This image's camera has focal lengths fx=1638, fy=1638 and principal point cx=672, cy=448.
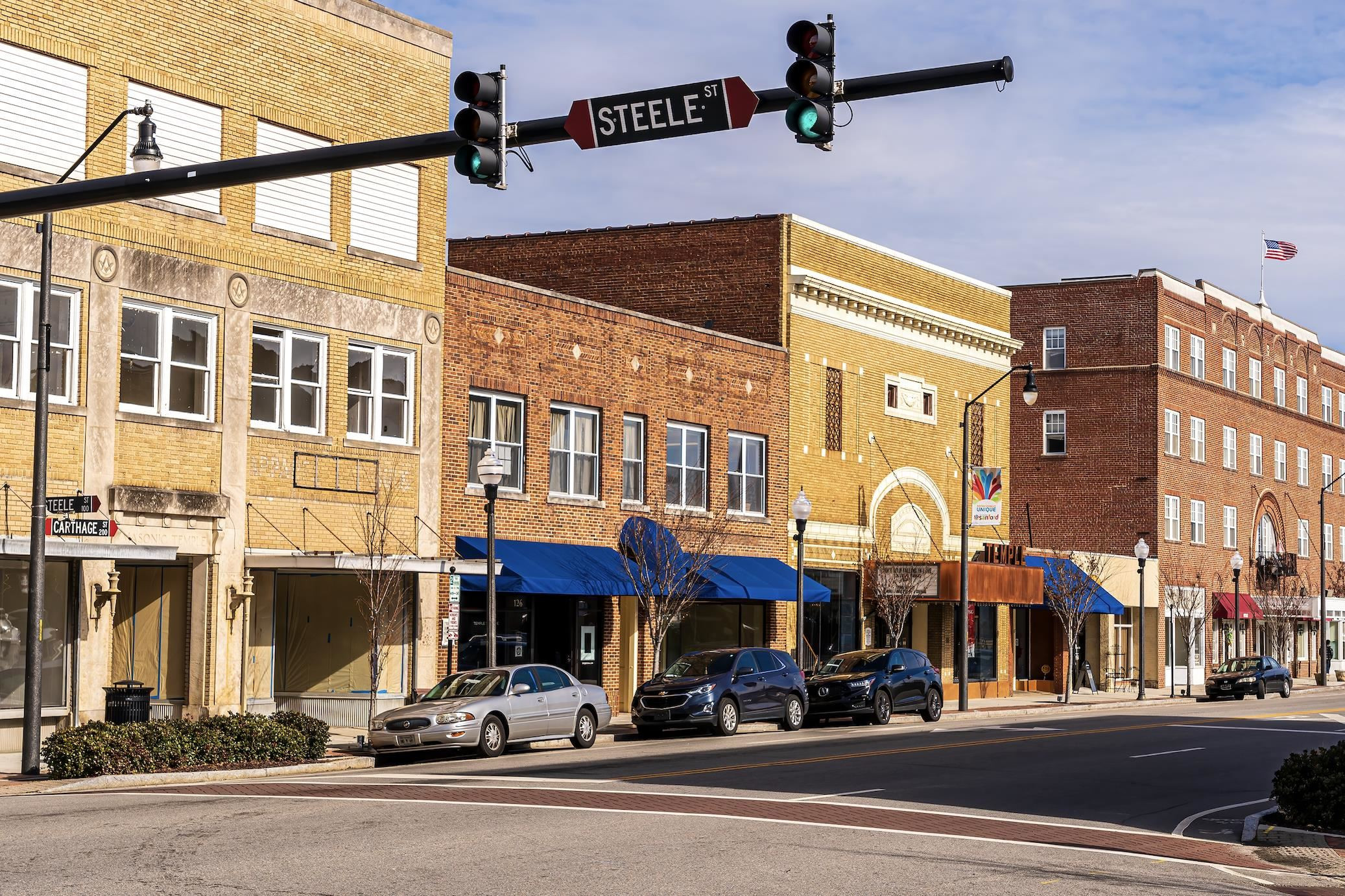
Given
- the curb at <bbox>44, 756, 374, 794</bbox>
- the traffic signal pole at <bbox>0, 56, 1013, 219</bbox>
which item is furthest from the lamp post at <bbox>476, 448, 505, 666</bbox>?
the traffic signal pole at <bbox>0, 56, 1013, 219</bbox>

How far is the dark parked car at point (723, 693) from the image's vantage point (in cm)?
2891

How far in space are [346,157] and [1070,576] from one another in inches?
1540

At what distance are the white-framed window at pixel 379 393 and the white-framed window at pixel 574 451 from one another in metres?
4.26

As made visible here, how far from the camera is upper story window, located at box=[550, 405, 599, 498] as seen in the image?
111 ft

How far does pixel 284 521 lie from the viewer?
91.2ft

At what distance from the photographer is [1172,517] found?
62.8 meters

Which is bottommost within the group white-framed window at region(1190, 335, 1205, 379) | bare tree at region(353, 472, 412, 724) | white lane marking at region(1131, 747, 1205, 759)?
white lane marking at region(1131, 747, 1205, 759)

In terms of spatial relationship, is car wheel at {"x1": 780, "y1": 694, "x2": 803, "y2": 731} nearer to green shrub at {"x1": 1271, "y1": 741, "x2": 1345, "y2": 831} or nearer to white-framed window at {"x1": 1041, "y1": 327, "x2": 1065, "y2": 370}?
green shrub at {"x1": 1271, "y1": 741, "x2": 1345, "y2": 831}

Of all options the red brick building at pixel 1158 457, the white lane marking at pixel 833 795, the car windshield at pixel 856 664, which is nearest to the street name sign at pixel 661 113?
the white lane marking at pixel 833 795

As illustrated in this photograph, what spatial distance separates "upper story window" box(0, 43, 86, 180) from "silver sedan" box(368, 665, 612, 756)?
9.60 meters

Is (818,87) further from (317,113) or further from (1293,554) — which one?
(1293,554)

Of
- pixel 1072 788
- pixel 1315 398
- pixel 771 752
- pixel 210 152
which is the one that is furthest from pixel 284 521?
pixel 1315 398

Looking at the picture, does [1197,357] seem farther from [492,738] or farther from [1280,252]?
[492,738]

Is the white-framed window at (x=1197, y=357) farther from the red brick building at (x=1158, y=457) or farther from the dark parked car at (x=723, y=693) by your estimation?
the dark parked car at (x=723, y=693)
